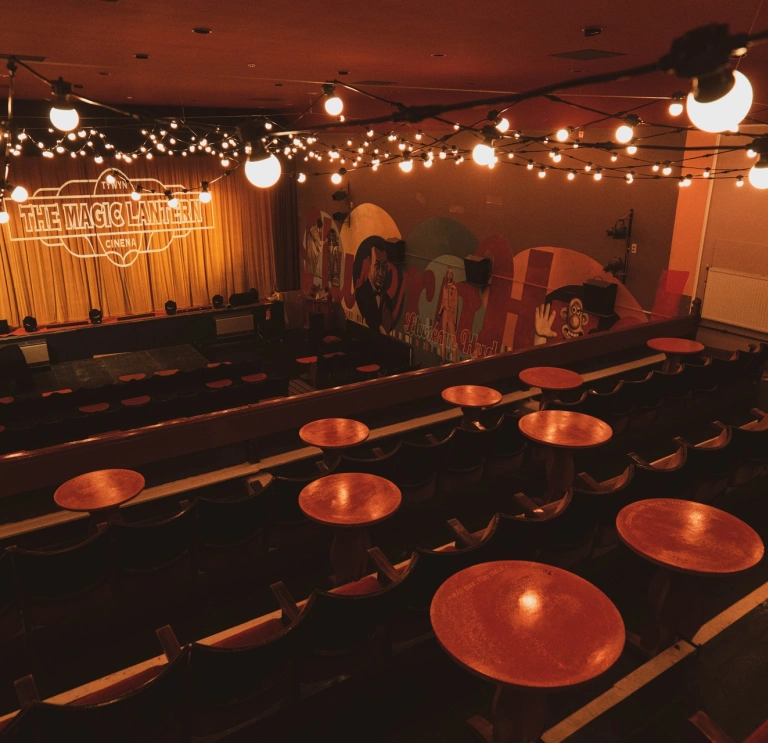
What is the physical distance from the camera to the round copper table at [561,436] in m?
4.26

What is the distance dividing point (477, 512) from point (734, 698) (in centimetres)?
202

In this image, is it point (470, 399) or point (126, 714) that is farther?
point (470, 399)

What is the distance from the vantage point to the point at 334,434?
462 centimetres

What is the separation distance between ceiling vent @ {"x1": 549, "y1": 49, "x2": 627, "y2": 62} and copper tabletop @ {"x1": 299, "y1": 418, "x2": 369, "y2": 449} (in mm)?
3155

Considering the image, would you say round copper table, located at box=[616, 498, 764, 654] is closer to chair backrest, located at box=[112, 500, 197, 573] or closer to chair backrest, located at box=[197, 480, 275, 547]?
chair backrest, located at box=[197, 480, 275, 547]

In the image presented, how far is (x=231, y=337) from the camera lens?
13367 mm

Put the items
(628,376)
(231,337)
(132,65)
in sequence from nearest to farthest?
(132,65) → (628,376) → (231,337)

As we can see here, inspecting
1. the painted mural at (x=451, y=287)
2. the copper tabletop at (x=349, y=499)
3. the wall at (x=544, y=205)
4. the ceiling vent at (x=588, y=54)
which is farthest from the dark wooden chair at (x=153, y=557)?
the wall at (x=544, y=205)

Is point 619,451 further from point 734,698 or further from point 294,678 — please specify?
point 294,678

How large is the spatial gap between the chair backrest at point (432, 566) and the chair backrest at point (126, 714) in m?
1.09

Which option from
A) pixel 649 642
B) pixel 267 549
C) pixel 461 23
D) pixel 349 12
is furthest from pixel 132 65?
pixel 649 642

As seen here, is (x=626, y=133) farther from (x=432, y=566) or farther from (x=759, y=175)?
(x=432, y=566)

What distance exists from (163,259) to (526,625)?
41.7 feet

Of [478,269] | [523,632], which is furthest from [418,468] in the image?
[478,269]
